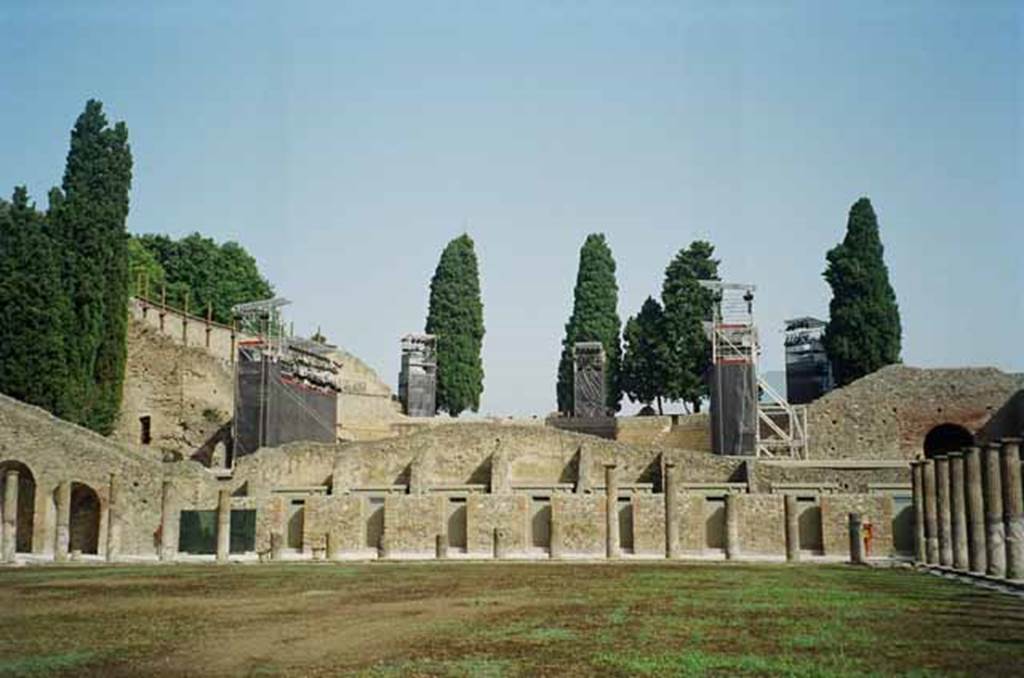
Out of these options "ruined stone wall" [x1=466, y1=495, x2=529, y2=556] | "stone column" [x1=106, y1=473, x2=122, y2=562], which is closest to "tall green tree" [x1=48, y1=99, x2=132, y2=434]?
"stone column" [x1=106, y1=473, x2=122, y2=562]

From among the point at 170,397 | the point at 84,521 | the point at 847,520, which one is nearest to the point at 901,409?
the point at 847,520

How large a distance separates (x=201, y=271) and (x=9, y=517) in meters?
40.3

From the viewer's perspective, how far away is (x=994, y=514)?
22359mm

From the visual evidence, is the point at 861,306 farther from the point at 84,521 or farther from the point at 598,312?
the point at 84,521

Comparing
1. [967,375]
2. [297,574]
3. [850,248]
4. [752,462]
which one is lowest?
[297,574]

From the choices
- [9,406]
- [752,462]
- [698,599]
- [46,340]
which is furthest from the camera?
[46,340]

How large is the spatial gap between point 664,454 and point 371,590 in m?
19.3

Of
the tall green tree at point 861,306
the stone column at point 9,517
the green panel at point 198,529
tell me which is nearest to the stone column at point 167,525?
the green panel at point 198,529

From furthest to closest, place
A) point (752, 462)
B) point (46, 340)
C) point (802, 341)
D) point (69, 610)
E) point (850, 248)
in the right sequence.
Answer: point (802, 341)
point (850, 248)
point (46, 340)
point (752, 462)
point (69, 610)

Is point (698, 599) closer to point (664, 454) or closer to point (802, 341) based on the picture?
point (664, 454)

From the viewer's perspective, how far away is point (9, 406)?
32.2 m

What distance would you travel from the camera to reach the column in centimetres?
3025

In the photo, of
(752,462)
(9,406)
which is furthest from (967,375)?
(9,406)

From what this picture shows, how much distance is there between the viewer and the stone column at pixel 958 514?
24.8 m
